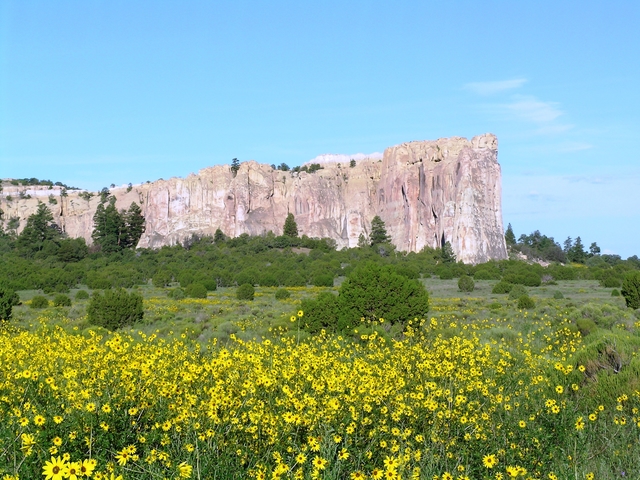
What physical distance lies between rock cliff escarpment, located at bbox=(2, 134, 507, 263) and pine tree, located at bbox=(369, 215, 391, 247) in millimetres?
1950

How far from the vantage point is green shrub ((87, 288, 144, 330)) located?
2758cm

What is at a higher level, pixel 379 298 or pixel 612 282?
pixel 379 298

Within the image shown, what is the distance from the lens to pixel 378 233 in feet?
371

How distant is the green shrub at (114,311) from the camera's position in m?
27.6

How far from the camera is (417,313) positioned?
24.3m

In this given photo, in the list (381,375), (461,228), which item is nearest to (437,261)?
(461,228)

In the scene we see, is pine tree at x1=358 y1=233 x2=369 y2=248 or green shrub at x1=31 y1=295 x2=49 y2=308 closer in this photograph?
Answer: green shrub at x1=31 y1=295 x2=49 y2=308

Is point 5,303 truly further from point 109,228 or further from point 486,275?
point 109,228

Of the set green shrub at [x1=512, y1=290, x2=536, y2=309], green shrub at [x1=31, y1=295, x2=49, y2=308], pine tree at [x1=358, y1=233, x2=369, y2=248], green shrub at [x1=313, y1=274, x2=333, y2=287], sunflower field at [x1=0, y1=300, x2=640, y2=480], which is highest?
pine tree at [x1=358, y1=233, x2=369, y2=248]

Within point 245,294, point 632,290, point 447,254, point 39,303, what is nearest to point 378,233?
point 447,254

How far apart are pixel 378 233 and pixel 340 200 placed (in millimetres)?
13680

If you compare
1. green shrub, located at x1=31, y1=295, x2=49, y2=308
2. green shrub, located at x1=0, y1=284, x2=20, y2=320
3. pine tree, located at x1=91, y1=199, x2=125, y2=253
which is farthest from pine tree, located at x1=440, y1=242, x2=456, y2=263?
green shrub, located at x1=0, y1=284, x2=20, y2=320

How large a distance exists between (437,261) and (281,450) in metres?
89.5

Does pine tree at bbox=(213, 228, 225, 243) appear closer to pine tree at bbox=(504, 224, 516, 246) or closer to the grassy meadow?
pine tree at bbox=(504, 224, 516, 246)
